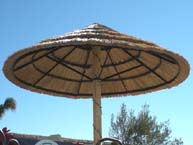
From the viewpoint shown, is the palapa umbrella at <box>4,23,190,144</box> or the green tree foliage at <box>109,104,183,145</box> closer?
the palapa umbrella at <box>4,23,190,144</box>

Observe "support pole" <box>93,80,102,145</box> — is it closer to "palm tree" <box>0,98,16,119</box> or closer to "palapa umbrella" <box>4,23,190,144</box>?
"palapa umbrella" <box>4,23,190,144</box>

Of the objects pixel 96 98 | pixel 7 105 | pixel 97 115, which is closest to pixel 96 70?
pixel 96 98

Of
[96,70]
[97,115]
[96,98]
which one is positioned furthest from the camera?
[96,70]

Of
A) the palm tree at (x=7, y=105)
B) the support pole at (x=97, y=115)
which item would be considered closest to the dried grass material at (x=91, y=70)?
the support pole at (x=97, y=115)

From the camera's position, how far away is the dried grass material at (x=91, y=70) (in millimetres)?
7789

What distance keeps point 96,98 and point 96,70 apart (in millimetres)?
522

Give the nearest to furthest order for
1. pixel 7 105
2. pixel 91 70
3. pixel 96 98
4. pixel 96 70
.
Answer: pixel 96 98, pixel 96 70, pixel 91 70, pixel 7 105

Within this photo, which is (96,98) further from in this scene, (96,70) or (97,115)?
(96,70)

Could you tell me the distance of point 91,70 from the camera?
8789 millimetres

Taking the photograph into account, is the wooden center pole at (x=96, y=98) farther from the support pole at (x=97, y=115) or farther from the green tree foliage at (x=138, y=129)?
the green tree foliage at (x=138, y=129)

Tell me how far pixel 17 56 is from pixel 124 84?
10.1 ft

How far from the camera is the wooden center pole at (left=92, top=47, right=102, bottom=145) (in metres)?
7.70

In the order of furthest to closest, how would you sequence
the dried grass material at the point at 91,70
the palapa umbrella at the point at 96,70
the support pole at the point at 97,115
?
1. the dried grass material at the point at 91,70
2. the support pole at the point at 97,115
3. the palapa umbrella at the point at 96,70

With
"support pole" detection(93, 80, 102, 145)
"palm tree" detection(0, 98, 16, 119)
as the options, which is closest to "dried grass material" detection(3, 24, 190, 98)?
"support pole" detection(93, 80, 102, 145)
